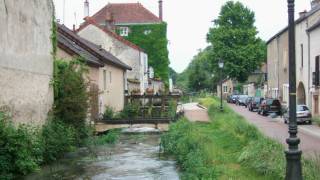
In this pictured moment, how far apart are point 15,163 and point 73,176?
228cm

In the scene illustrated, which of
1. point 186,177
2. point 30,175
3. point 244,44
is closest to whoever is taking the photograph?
point 186,177

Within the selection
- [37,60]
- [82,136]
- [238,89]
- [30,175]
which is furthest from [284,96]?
[238,89]

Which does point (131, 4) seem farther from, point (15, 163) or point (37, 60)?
point (15, 163)

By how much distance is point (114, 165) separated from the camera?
2138 cm

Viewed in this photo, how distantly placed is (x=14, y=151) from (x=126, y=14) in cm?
5355

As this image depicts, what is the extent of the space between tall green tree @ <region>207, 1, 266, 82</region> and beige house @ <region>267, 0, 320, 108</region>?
14.6 m

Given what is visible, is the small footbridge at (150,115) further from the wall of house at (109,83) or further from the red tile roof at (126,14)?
the red tile roof at (126,14)

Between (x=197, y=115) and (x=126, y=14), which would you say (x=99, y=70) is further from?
(x=126, y=14)

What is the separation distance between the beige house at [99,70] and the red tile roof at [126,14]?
2090 centimetres

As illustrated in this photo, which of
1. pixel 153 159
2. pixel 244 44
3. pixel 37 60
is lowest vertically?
pixel 153 159

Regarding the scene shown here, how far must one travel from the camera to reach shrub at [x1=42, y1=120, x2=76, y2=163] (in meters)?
21.2

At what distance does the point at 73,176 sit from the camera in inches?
730

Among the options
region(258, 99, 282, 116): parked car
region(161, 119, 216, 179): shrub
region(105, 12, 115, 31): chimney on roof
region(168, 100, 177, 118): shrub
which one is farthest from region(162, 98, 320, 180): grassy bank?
region(105, 12, 115, 31): chimney on roof

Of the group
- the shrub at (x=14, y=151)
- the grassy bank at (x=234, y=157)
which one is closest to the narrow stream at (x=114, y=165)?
the shrub at (x=14, y=151)
